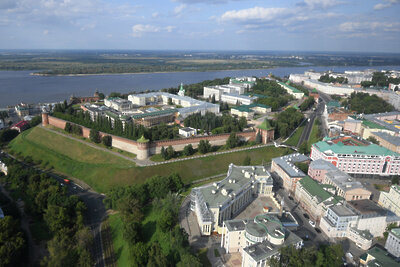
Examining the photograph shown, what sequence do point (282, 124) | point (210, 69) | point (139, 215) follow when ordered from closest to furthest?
1. point (139, 215)
2. point (282, 124)
3. point (210, 69)

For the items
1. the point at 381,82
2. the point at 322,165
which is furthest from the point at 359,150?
the point at 381,82

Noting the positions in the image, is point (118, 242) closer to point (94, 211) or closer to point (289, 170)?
point (94, 211)

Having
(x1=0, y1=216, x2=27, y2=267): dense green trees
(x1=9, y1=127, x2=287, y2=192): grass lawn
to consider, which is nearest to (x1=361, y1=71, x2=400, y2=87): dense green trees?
(x1=9, y1=127, x2=287, y2=192): grass lawn

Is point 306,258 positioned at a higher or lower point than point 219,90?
lower

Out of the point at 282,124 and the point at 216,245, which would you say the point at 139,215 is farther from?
the point at 282,124

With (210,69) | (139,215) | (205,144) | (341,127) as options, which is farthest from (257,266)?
(210,69)

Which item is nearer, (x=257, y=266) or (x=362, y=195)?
(x=257, y=266)
